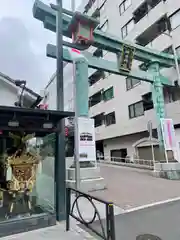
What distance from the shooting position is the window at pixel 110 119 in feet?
67.4

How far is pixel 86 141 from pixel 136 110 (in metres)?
11.2

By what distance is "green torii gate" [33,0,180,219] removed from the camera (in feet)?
24.0

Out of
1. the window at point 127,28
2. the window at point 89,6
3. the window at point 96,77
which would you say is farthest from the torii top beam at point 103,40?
the window at point 89,6

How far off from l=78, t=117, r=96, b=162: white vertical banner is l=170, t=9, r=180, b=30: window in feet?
37.5

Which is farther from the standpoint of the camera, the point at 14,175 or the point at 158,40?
the point at 158,40

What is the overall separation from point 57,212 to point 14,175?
1.35m

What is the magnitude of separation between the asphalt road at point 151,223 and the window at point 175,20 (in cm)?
1310

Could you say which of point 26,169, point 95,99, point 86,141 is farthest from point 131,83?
point 26,169

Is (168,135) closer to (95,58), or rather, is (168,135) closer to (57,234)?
(95,58)

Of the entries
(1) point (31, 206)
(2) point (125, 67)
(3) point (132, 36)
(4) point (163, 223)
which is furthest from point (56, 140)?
(3) point (132, 36)

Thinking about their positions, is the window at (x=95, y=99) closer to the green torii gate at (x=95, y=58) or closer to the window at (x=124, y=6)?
the window at (x=124, y=6)

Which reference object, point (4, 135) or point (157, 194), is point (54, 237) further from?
point (157, 194)

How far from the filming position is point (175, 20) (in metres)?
13.8

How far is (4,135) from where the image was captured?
14.6 ft
